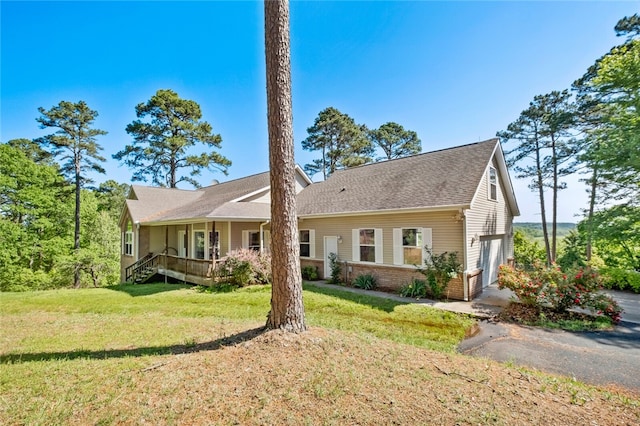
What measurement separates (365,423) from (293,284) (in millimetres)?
2364

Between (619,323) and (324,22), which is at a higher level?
(324,22)

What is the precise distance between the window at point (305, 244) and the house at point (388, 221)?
0.05 meters

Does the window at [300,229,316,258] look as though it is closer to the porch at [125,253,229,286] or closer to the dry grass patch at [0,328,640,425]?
A: the porch at [125,253,229,286]

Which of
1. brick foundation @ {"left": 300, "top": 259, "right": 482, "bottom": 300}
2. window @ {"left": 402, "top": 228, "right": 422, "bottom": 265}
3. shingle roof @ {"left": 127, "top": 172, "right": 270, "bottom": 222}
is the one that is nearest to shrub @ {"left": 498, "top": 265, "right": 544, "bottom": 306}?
brick foundation @ {"left": 300, "top": 259, "right": 482, "bottom": 300}

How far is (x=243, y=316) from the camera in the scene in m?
7.98

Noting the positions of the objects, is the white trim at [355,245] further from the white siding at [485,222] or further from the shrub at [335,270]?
the white siding at [485,222]

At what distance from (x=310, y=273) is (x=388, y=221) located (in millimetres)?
4774

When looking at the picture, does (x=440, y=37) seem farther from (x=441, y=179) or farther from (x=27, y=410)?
(x=27, y=410)

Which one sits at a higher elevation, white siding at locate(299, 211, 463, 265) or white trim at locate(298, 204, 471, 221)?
white trim at locate(298, 204, 471, 221)

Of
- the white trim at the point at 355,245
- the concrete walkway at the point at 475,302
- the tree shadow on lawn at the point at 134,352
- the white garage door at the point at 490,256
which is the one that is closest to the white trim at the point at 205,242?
the white trim at the point at 355,245

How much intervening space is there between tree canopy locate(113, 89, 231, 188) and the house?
35.5 feet

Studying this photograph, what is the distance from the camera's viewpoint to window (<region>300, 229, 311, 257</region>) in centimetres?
1483

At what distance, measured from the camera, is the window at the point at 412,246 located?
10.9 m

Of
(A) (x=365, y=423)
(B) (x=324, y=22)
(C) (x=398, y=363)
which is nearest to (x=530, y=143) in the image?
(B) (x=324, y=22)
